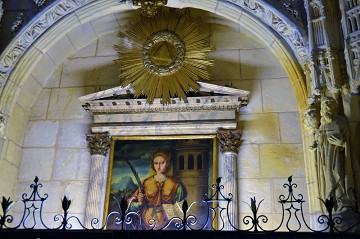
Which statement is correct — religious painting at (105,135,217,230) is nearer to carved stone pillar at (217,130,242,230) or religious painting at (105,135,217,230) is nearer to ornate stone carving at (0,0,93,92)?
carved stone pillar at (217,130,242,230)

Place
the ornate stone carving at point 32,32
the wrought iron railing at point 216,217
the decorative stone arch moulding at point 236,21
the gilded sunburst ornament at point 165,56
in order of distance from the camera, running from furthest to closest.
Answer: the gilded sunburst ornament at point 165,56
the ornate stone carving at point 32,32
the decorative stone arch moulding at point 236,21
the wrought iron railing at point 216,217

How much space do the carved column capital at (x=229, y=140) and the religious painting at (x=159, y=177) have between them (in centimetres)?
10

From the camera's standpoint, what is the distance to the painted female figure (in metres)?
5.39

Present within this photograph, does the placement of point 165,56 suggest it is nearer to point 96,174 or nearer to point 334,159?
point 96,174

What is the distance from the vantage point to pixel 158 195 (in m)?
5.50

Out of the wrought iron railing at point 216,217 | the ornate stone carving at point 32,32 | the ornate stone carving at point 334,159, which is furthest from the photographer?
the ornate stone carving at point 32,32

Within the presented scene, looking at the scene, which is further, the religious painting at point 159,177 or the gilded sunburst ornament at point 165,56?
the gilded sunburst ornament at point 165,56

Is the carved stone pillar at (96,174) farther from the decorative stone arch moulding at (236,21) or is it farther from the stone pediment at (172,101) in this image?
the decorative stone arch moulding at (236,21)

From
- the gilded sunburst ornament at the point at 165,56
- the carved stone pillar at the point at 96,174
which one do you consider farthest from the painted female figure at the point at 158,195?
the gilded sunburst ornament at the point at 165,56

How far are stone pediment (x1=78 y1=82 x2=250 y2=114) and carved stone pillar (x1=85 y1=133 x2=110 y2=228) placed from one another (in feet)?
1.27

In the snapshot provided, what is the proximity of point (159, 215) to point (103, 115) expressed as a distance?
1.49 meters

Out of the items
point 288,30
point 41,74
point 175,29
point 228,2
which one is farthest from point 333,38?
point 41,74

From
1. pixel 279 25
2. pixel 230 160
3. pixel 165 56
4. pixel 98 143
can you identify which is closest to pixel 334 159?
pixel 230 160

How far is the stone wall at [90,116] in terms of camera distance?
5543 millimetres
